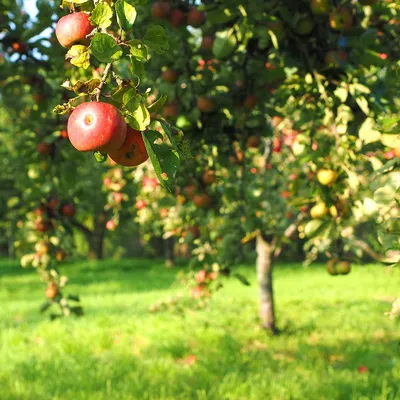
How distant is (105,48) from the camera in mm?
1087

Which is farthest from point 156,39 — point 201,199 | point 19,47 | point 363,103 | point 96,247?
point 96,247

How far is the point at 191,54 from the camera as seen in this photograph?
3.17m

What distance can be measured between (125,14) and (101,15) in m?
0.05

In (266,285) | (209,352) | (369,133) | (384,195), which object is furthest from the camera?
(266,285)

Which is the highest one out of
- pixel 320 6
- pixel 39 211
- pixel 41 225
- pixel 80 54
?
pixel 320 6

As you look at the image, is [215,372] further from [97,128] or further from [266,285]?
[97,128]

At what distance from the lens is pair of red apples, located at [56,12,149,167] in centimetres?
108

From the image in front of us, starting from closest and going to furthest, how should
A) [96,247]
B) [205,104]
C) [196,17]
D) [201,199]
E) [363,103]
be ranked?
[363,103] < [196,17] < [205,104] < [201,199] < [96,247]

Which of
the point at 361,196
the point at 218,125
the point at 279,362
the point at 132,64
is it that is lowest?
the point at 279,362

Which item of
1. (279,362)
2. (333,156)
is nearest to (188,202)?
(333,156)

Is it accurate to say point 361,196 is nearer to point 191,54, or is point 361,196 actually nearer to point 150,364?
point 191,54

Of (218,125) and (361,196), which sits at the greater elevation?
(218,125)

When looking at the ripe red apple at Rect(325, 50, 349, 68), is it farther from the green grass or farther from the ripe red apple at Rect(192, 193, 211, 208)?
the green grass

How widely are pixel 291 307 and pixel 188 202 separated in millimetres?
5635
